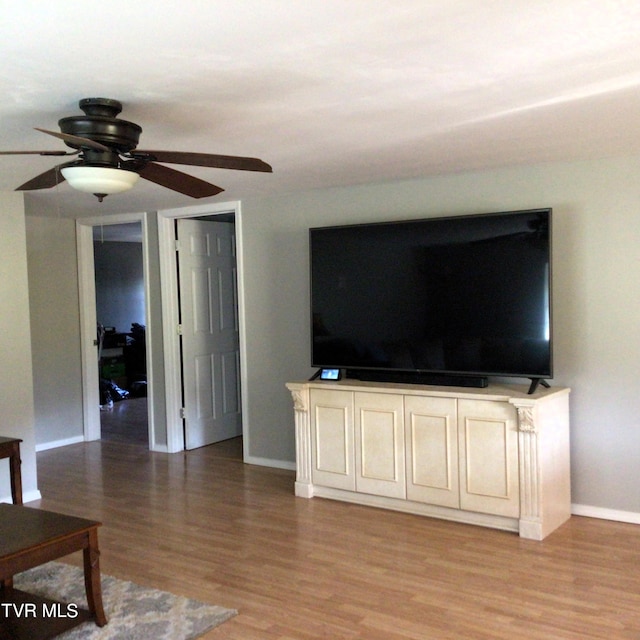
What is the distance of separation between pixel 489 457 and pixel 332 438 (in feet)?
3.57

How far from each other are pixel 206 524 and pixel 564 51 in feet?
10.7

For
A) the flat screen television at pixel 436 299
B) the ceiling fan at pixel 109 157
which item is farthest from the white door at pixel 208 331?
the ceiling fan at pixel 109 157

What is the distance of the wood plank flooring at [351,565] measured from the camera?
2.95m

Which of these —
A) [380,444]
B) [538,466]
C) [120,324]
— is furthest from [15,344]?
[120,324]

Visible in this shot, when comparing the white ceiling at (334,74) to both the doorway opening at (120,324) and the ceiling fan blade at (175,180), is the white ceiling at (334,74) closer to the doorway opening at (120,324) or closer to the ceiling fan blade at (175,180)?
the ceiling fan blade at (175,180)

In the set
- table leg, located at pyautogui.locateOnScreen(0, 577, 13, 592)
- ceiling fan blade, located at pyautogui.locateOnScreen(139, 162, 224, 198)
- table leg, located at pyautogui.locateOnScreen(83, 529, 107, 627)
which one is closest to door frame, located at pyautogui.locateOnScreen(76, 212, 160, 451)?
table leg, located at pyautogui.locateOnScreen(0, 577, 13, 592)

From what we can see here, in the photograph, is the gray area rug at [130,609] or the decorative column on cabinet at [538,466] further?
the decorative column on cabinet at [538,466]

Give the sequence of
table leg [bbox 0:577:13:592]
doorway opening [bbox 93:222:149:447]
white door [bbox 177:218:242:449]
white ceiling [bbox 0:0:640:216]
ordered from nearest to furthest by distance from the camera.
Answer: white ceiling [bbox 0:0:640:216]
table leg [bbox 0:577:13:592]
white door [bbox 177:218:242:449]
doorway opening [bbox 93:222:149:447]

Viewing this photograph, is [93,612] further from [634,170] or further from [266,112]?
[634,170]

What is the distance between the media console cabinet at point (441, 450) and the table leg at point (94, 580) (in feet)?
6.53

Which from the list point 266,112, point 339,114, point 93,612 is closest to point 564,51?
point 339,114

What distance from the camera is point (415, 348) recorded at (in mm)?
4547

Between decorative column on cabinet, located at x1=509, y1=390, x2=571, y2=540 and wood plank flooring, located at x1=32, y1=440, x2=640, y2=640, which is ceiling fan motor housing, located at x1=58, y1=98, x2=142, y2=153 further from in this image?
decorative column on cabinet, located at x1=509, y1=390, x2=571, y2=540

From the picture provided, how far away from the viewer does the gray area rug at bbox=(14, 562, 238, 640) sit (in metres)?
2.93
